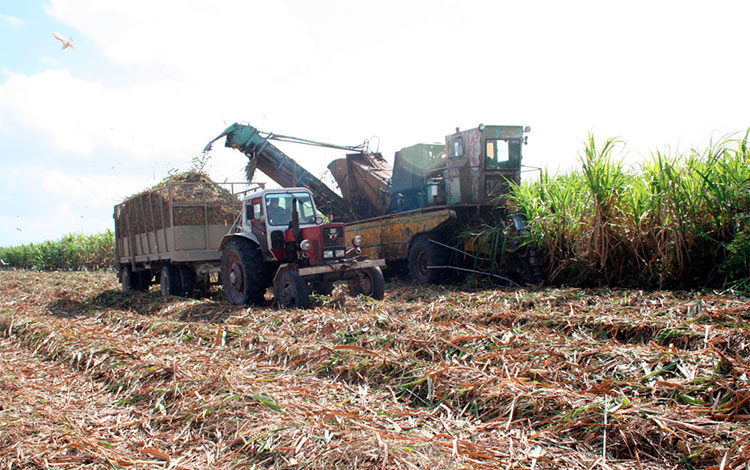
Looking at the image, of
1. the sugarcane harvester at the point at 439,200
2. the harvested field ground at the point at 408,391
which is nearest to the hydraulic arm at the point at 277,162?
the sugarcane harvester at the point at 439,200

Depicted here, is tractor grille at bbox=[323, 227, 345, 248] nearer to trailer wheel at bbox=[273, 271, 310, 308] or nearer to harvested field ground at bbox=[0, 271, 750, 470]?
trailer wheel at bbox=[273, 271, 310, 308]

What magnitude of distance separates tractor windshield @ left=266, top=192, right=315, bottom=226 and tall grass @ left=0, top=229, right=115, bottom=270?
806 inches

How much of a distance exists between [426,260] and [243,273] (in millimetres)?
3836

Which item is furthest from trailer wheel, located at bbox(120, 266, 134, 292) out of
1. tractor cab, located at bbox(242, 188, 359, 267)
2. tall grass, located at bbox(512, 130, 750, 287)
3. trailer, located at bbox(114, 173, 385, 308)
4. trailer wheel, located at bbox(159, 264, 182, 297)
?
tall grass, located at bbox(512, 130, 750, 287)

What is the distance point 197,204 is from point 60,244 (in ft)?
79.4

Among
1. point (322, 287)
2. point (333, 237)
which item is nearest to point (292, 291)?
point (322, 287)

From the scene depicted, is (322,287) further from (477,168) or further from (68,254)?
(68,254)

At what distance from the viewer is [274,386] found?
4230 mm

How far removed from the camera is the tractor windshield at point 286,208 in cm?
900

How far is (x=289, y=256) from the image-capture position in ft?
29.0

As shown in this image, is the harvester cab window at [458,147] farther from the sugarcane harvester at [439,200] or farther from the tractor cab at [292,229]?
the tractor cab at [292,229]

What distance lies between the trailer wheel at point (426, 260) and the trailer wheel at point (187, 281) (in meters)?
4.32

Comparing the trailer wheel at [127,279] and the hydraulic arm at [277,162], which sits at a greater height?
the hydraulic arm at [277,162]

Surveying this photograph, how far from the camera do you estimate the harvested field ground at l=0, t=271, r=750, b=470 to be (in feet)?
9.87
